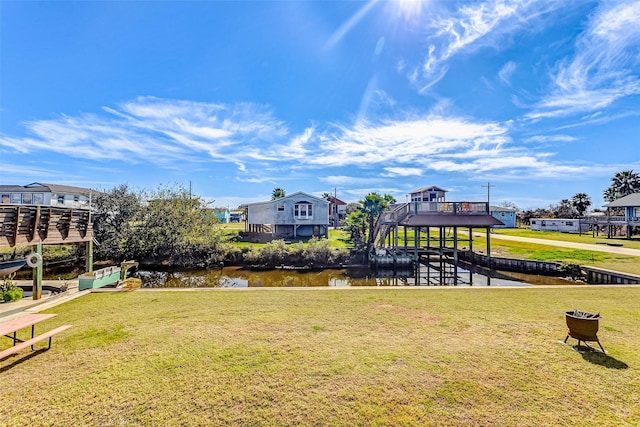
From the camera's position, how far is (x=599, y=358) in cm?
461

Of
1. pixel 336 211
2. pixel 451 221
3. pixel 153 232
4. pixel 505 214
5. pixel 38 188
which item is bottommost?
pixel 153 232

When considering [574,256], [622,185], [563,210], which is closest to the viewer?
[574,256]

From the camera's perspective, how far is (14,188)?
3622 cm

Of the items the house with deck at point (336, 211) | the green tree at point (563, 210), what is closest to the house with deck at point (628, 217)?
the green tree at point (563, 210)

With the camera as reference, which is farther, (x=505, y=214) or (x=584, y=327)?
(x=505, y=214)

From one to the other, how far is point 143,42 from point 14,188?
1510 inches

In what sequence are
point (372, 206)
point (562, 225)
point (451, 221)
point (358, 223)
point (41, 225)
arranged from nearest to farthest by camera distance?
point (41, 225), point (451, 221), point (372, 206), point (358, 223), point (562, 225)

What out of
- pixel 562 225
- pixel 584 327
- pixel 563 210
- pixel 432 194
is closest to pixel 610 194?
pixel 563 210

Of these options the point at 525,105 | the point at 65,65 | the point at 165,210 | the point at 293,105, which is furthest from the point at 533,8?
the point at 165,210

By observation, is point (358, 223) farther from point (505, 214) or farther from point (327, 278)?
point (505, 214)

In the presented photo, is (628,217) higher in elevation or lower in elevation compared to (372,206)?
lower

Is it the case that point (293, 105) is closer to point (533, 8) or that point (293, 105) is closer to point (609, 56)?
point (533, 8)

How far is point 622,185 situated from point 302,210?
51687 mm

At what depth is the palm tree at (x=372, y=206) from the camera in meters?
23.8
